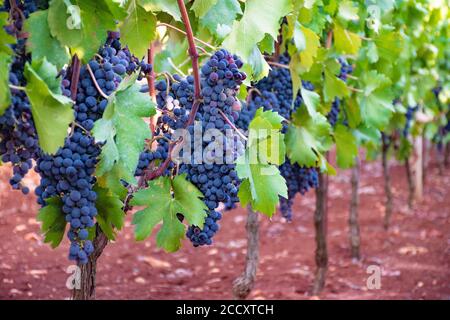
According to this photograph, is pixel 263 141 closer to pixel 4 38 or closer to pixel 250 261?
pixel 4 38

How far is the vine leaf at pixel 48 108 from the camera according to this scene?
1.70 meters

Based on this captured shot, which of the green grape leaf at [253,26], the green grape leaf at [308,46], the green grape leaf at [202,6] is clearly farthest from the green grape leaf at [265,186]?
the green grape leaf at [308,46]

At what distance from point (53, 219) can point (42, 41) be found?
0.60m

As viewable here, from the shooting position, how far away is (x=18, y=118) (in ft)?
5.83

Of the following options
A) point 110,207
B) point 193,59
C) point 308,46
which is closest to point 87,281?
point 110,207

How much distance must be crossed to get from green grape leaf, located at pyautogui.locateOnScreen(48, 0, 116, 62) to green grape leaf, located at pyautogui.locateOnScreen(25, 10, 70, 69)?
0.07 ft

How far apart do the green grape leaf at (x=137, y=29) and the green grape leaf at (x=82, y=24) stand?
0.59 ft

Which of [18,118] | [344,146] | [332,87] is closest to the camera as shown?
[18,118]

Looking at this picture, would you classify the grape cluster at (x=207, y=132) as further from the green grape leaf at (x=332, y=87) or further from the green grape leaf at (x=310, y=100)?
the green grape leaf at (x=332, y=87)

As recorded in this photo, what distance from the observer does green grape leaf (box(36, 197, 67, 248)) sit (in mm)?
2105

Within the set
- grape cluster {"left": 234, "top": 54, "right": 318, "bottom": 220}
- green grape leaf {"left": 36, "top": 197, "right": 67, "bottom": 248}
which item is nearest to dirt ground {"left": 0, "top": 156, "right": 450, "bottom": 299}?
grape cluster {"left": 234, "top": 54, "right": 318, "bottom": 220}

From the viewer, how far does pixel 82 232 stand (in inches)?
80.7
